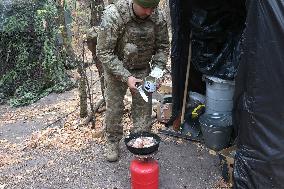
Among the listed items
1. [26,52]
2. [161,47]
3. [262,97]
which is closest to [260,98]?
[262,97]

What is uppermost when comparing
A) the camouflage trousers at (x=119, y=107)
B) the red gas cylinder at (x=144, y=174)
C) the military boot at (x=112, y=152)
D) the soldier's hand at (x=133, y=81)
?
the soldier's hand at (x=133, y=81)

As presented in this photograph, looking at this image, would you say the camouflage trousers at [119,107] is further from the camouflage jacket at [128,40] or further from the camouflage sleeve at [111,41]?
the camouflage sleeve at [111,41]

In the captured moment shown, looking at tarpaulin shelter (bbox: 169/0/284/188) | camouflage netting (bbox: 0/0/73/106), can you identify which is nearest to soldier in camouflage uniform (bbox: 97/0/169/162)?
tarpaulin shelter (bbox: 169/0/284/188)

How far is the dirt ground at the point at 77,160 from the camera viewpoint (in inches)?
190

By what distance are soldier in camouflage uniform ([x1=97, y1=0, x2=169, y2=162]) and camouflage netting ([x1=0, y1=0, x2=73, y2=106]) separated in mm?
4612

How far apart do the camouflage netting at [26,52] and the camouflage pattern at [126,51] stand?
15.2 feet

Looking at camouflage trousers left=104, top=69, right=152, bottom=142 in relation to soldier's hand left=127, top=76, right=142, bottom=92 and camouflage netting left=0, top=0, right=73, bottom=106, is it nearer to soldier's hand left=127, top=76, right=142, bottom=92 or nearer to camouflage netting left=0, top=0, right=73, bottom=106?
soldier's hand left=127, top=76, right=142, bottom=92

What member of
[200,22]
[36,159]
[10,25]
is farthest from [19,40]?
[200,22]

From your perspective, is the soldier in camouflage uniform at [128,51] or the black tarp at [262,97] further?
the soldier in camouflage uniform at [128,51]

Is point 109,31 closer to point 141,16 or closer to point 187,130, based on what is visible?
point 141,16

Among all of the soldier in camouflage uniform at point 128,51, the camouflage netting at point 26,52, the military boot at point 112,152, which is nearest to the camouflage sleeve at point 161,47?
the soldier in camouflage uniform at point 128,51

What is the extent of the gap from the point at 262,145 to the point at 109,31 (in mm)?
2242

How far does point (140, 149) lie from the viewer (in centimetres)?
404

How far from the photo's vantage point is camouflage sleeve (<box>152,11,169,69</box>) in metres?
4.77
